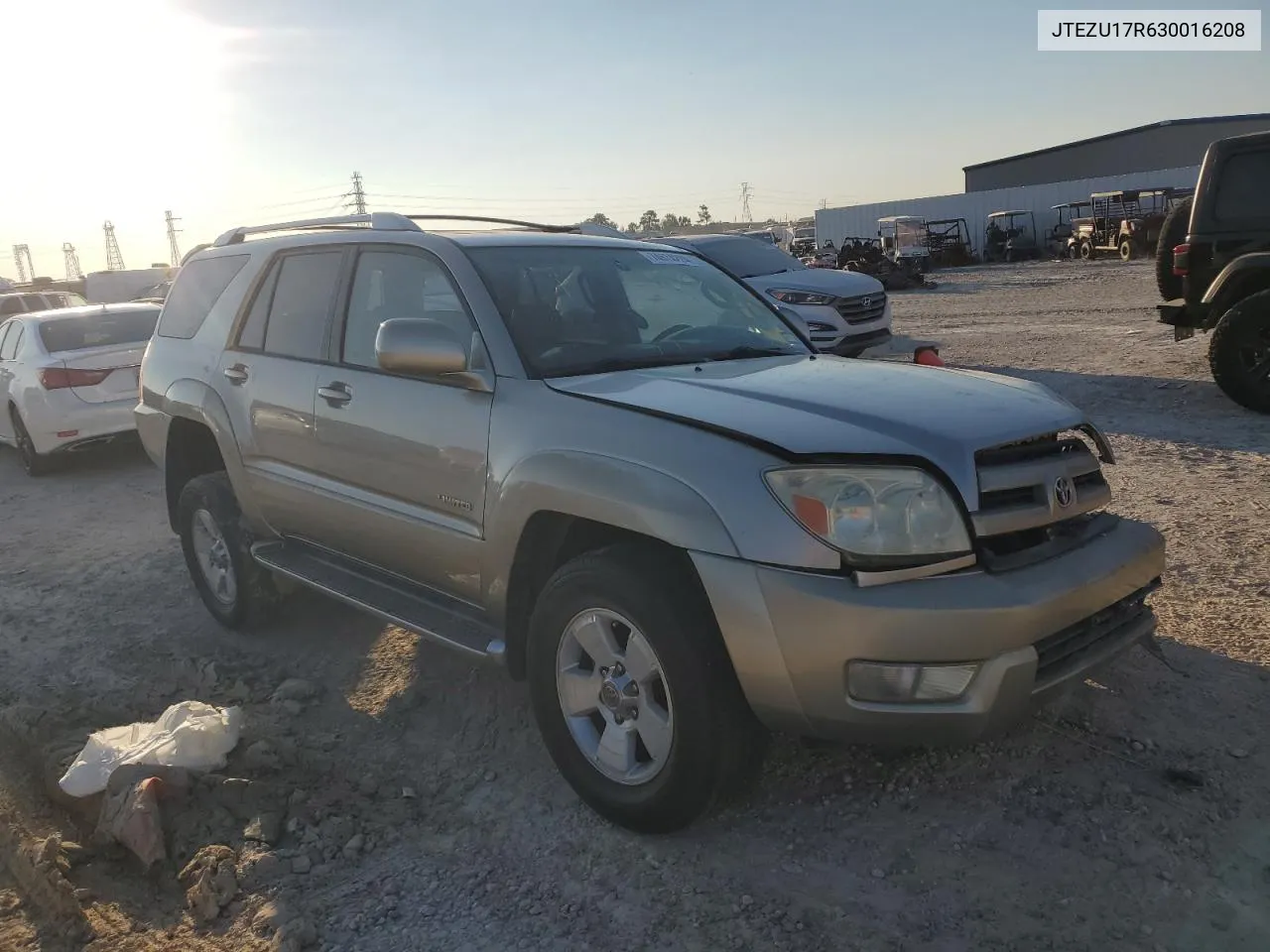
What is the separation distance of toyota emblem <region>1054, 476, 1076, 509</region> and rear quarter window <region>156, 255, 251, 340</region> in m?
3.90

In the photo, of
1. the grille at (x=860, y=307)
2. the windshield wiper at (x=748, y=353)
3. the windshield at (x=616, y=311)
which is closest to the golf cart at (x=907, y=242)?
the grille at (x=860, y=307)

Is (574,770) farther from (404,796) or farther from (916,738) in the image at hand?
(916,738)

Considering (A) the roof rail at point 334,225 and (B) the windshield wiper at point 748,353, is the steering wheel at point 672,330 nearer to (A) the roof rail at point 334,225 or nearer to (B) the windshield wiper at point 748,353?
(B) the windshield wiper at point 748,353

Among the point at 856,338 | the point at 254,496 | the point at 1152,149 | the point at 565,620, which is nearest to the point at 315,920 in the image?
the point at 565,620

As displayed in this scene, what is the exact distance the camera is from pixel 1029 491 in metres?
2.83

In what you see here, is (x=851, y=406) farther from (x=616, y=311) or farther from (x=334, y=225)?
(x=334, y=225)

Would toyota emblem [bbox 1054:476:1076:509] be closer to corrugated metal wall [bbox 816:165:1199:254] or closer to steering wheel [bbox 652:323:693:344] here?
steering wheel [bbox 652:323:693:344]

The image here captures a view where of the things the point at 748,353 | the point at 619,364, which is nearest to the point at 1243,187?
the point at 748,353

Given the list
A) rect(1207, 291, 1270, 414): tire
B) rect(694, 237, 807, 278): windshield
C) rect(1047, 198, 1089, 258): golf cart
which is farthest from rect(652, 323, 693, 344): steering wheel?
rect(1047, 198, 1089, 258): golf cart

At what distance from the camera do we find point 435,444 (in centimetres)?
349

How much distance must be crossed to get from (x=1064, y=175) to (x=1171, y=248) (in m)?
56.1

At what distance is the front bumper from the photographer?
2502 mm

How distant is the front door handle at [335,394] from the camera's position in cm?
393

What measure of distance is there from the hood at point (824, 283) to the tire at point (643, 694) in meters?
8.87
